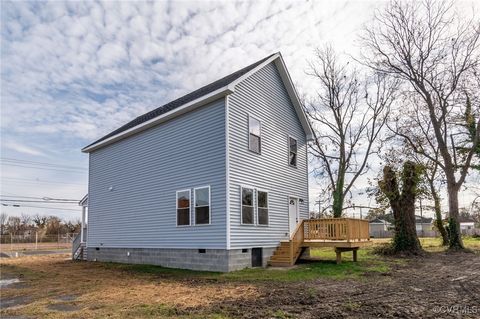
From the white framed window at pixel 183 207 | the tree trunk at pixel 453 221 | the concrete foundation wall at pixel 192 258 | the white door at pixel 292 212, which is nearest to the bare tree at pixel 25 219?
the concrete foundation wall at pixel 192 258

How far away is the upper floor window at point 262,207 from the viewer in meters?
13.7

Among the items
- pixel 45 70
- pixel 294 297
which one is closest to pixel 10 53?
pixel 45 70

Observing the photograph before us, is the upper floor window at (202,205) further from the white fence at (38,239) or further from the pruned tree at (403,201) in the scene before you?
the white fence at (38,239)

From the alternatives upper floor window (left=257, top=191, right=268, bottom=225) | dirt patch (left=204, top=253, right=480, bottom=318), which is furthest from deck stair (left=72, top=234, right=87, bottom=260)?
dirt patch (left=204, top=253, right=480, bottom=318)

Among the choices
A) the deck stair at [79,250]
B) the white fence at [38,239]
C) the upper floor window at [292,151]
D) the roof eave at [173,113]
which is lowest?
the white fence at [38,239]

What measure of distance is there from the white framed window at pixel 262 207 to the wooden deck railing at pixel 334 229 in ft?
5.37

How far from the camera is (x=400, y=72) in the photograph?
2222 cm

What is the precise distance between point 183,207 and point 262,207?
295 cm

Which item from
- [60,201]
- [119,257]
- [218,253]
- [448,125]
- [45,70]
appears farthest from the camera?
[60,201]

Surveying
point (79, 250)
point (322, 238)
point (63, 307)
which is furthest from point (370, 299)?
point (79, 250)

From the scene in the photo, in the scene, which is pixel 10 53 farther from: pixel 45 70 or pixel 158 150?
pixel 158 150

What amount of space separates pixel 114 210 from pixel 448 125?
19.5m

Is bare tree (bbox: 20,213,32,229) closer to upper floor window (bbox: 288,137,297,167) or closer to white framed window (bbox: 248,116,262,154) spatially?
upper floor window (bbox: 288,137,297,167)

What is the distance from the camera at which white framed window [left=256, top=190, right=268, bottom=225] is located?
44.8ft
